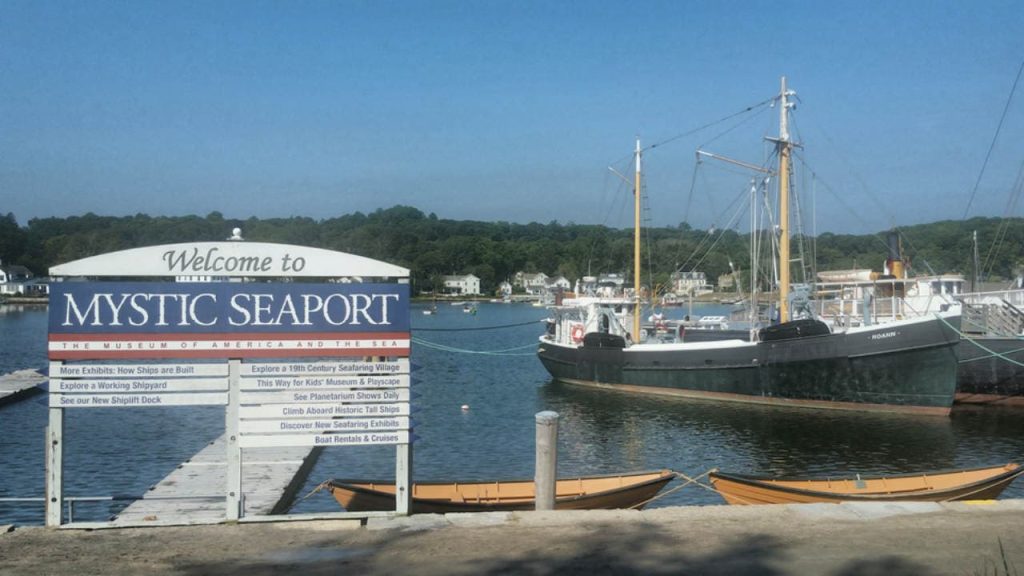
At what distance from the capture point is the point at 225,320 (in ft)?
33.7

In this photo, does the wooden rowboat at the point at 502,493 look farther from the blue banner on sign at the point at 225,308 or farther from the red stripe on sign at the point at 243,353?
the blue banner on sign at the point at 225,308

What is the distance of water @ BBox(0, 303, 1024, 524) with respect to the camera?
21.0 metres

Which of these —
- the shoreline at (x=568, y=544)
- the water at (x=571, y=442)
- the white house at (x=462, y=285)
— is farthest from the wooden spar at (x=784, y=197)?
the white house at (x=462, y=285)

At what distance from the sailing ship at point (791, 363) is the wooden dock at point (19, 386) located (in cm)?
2210

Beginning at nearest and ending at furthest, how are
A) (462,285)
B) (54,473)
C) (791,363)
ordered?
(54,473) → (791,363) → (462,285)

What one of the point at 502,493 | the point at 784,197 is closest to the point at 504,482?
the point at 502,493

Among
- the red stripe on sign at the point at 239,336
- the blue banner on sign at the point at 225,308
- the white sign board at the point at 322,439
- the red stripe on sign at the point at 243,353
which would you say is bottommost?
the white sign board at the point at 322,439

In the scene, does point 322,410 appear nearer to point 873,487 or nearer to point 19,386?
point 873,487

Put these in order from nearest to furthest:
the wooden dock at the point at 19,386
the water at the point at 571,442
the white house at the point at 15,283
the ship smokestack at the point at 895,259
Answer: the water at the point at 571,442 → the wooden dock at the point at 19,386 → the ship smokestack at the point at 895,259 → the white house at the point at 15,283

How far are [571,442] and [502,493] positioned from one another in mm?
13388

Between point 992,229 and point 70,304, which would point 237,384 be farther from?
point 992,229

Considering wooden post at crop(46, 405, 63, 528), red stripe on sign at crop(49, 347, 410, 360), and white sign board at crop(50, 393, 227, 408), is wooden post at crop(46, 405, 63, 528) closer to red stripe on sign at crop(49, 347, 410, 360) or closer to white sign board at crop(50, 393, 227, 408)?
white sign board at crop(50, 393, 227, 408)

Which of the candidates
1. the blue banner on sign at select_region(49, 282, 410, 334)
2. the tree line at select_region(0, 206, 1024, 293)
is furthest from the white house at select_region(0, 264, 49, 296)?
the blue banner on sign at select_region(49, 282, 410, 334)

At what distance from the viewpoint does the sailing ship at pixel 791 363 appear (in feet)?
101
